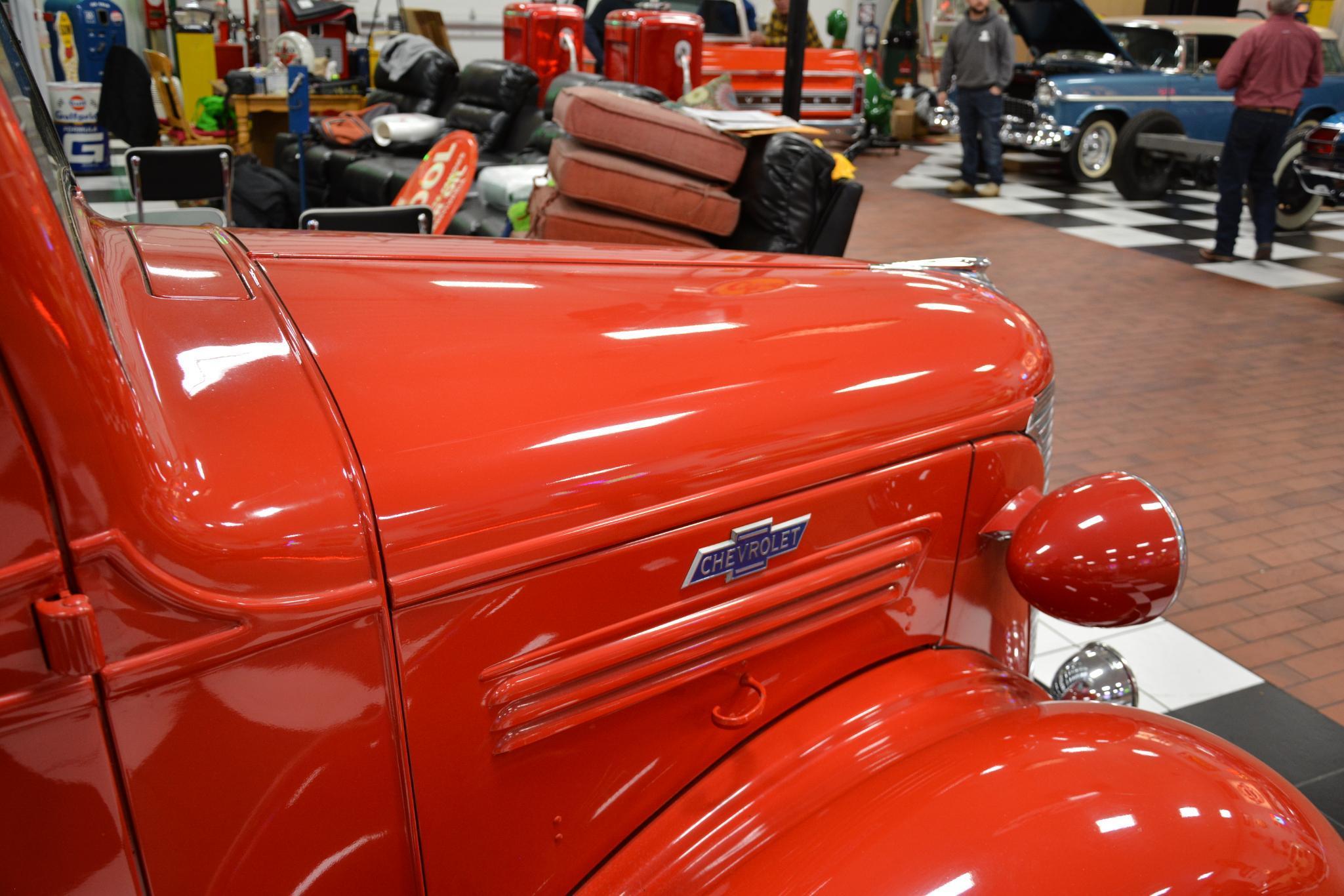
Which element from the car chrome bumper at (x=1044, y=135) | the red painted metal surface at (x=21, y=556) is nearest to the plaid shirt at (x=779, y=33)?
the car chrome bumper at (x=1044, y=135)

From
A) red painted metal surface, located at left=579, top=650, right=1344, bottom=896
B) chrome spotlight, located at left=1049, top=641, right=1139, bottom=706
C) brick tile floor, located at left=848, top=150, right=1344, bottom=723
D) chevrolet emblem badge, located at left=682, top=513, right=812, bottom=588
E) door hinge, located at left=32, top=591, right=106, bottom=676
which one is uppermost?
door hinge, located at left=32, top=591, right=106, bottom=676

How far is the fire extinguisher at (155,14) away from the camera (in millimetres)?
10344

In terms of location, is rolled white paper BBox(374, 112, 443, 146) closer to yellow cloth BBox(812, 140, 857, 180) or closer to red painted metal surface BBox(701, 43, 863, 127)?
red painted metal surface BBox(701, 43, 863, 127)

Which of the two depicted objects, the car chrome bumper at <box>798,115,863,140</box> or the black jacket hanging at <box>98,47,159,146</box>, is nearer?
the black jacket hanging at <box>98,47,159,146</box>

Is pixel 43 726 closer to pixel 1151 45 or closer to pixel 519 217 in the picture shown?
pixel 519 217

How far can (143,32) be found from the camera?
10977mm

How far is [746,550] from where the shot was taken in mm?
1068

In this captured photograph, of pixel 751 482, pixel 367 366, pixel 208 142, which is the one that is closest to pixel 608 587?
pixel 751 482

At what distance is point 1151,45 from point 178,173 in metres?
8.64

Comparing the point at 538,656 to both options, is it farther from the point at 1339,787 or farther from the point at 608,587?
the point at 1339,787

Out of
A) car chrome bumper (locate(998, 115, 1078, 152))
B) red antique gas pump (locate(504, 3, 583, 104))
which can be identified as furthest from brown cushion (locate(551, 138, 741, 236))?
car chrome bumper (locate(998, 115, 1078, 152))

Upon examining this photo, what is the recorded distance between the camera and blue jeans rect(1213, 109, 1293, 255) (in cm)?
651

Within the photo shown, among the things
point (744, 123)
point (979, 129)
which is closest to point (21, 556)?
point (744, 123)

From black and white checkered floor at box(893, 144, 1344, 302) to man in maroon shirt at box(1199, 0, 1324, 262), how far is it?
0.34 m
